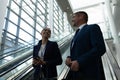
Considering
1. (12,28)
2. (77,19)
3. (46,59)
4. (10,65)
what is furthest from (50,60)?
(12,28)

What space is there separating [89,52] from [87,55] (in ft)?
0.15

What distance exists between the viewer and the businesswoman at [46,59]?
3086 millimetres

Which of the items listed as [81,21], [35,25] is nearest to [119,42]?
[35,25]

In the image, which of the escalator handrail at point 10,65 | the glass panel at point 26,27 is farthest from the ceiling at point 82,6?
the escalator handrail at point 10,65

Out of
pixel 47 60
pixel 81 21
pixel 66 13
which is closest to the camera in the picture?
pixel 81 21

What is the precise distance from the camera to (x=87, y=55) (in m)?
2.31

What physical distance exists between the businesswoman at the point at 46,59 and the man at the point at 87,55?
0.69m

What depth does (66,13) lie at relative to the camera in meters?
24.2

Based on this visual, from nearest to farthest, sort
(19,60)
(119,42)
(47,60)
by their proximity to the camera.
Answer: (47,60), (19,60), (119,42)

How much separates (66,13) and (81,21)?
71.2 ft

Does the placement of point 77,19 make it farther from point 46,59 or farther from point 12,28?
point 12,28

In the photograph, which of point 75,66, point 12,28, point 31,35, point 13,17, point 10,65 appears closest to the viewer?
point 75,66

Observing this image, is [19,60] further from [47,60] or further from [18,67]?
[47,60]

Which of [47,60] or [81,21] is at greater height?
[81,21]
